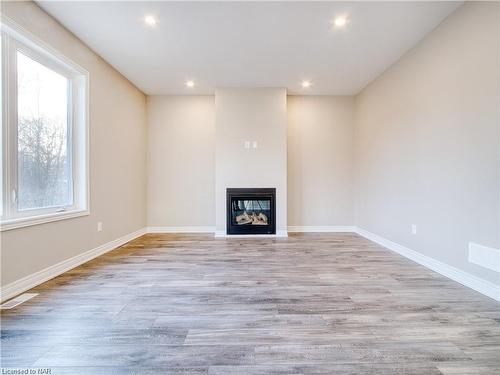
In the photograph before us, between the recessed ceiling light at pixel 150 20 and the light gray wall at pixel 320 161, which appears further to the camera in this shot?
the light gray wall at pixel 320 161

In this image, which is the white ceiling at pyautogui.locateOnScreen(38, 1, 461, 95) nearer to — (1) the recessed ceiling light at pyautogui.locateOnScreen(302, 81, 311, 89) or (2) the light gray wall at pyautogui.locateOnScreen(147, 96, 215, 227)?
(1) the recessed ceiling light at pyautogui.locateOnScreen(302, 81, 311, 89)

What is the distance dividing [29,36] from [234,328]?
3071 millimetres

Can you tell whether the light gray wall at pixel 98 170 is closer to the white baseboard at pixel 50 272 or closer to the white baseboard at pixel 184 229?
the white baseboard at pixel 50 272

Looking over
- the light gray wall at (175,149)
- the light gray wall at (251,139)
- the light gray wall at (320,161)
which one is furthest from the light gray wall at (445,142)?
the light gray wall at (175,149)

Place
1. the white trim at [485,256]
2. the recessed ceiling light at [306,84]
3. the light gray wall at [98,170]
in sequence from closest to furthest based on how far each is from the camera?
the white trim at [485,256], the light gray wall at [98,170], the recessed ceiling light at [306,84]

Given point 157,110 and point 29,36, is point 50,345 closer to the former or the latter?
point 29,36

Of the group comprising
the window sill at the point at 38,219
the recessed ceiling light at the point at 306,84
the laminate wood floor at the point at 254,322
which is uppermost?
the recessed ceiling light at the point at 306,84

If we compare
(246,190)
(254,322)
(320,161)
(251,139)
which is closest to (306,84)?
(251,139)

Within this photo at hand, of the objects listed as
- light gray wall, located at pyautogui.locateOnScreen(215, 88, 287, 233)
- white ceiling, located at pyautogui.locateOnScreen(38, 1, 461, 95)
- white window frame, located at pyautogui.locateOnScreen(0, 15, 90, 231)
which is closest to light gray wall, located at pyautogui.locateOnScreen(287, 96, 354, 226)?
light gray wall, located at pyautogui.locateOnScreen(215, 88, 287, 233)

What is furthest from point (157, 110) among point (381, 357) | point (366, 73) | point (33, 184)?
point (381, 357)

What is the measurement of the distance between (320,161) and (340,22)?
8.42ft

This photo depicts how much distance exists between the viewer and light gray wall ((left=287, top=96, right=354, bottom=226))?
475cm

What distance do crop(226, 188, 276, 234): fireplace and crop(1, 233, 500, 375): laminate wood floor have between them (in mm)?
1582

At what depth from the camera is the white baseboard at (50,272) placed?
2.00m
